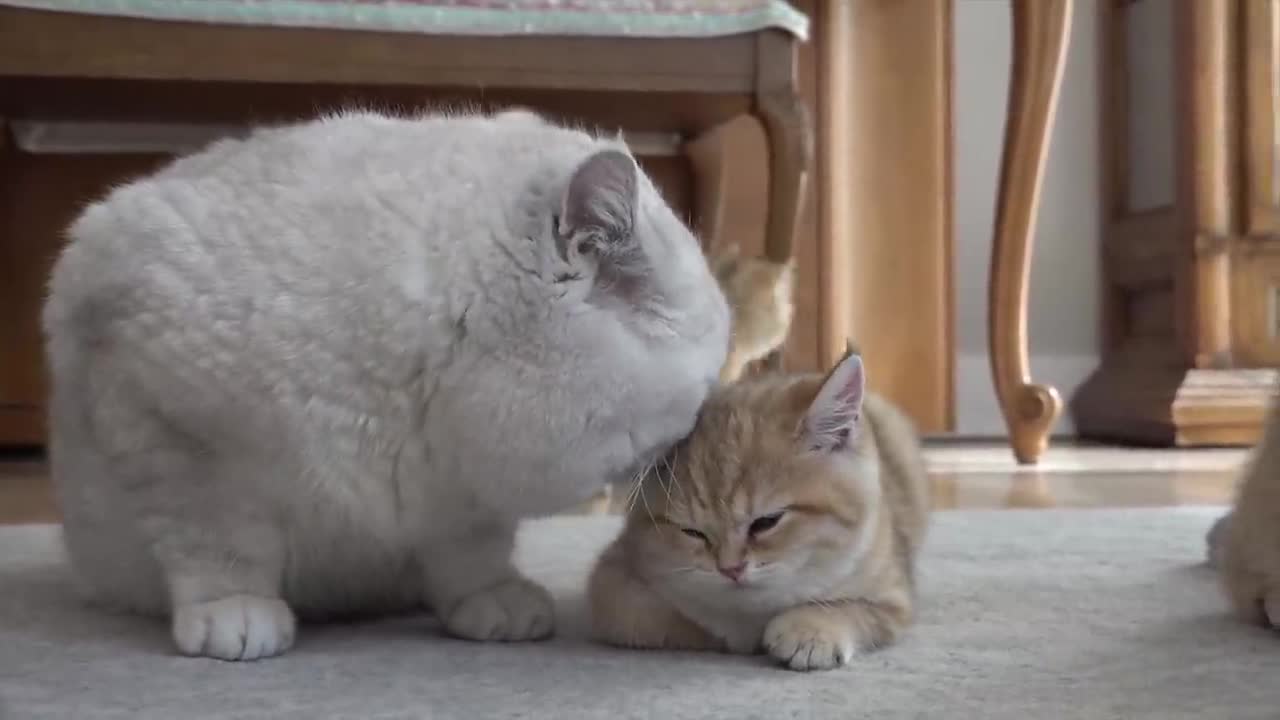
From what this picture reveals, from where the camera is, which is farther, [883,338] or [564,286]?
[883,338]

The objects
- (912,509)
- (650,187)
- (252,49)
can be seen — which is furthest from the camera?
(252,49)

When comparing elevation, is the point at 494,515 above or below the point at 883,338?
below

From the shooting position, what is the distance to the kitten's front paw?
100 cm

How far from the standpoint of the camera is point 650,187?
1137 millimetres

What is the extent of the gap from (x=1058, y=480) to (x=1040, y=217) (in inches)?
50.1

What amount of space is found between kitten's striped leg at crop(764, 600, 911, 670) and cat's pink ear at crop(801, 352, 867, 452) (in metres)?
0.13

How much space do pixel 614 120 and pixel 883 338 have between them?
93 cm

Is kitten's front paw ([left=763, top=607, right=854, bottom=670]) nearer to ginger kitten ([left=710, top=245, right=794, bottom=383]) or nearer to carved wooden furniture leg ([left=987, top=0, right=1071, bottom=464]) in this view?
ginger kitten ([left=710, top=245, right=794, bottom=383])

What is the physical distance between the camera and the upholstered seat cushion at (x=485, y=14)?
1.90 meters

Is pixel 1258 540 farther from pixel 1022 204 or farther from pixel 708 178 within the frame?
pixel 708 178

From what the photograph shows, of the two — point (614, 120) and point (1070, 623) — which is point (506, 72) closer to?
point (614, 120)

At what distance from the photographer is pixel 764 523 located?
1.05m

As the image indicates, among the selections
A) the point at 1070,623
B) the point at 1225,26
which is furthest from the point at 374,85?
the point at 1225,26

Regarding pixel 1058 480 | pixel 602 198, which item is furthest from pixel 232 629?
pixel 1058 480
